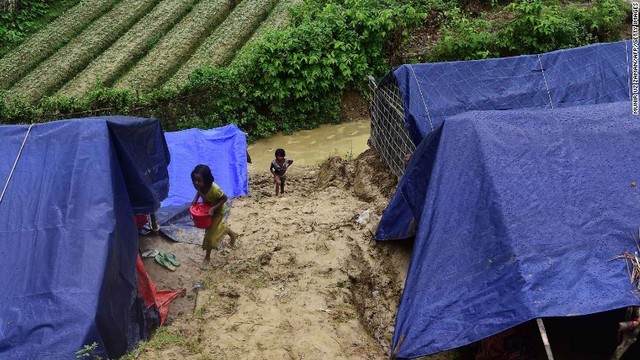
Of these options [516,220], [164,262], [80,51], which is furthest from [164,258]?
[80,51]

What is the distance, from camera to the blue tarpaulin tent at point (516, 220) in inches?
177

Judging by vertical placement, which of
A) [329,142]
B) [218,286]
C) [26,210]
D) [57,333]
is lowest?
[329,142]

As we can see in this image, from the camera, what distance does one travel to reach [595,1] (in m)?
14.9

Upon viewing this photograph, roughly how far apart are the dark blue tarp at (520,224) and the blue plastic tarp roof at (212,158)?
5.21 meters

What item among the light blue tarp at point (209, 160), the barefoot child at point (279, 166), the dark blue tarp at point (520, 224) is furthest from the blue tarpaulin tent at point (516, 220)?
the light blue tarp at point (209, 160)

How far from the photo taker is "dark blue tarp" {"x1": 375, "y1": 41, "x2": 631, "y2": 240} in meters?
8.55

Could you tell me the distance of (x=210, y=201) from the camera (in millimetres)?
6754

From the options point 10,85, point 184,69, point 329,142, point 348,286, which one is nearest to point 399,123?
point 348,286

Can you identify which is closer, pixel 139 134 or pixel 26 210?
pixel 26 210

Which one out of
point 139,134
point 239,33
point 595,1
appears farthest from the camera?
point 239,33

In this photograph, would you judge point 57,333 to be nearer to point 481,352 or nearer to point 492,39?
point 481,352

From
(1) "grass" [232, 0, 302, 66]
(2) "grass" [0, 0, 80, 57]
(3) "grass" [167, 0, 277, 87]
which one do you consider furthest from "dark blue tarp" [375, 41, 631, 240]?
(2) "grass" [0, 0, 80, 57]

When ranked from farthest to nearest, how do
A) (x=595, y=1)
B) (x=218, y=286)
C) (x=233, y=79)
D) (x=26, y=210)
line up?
(x=595, y=1) < (x=233, y=79) < (x=218, y=286) < (x=26, y=210)

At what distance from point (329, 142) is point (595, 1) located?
760cm
